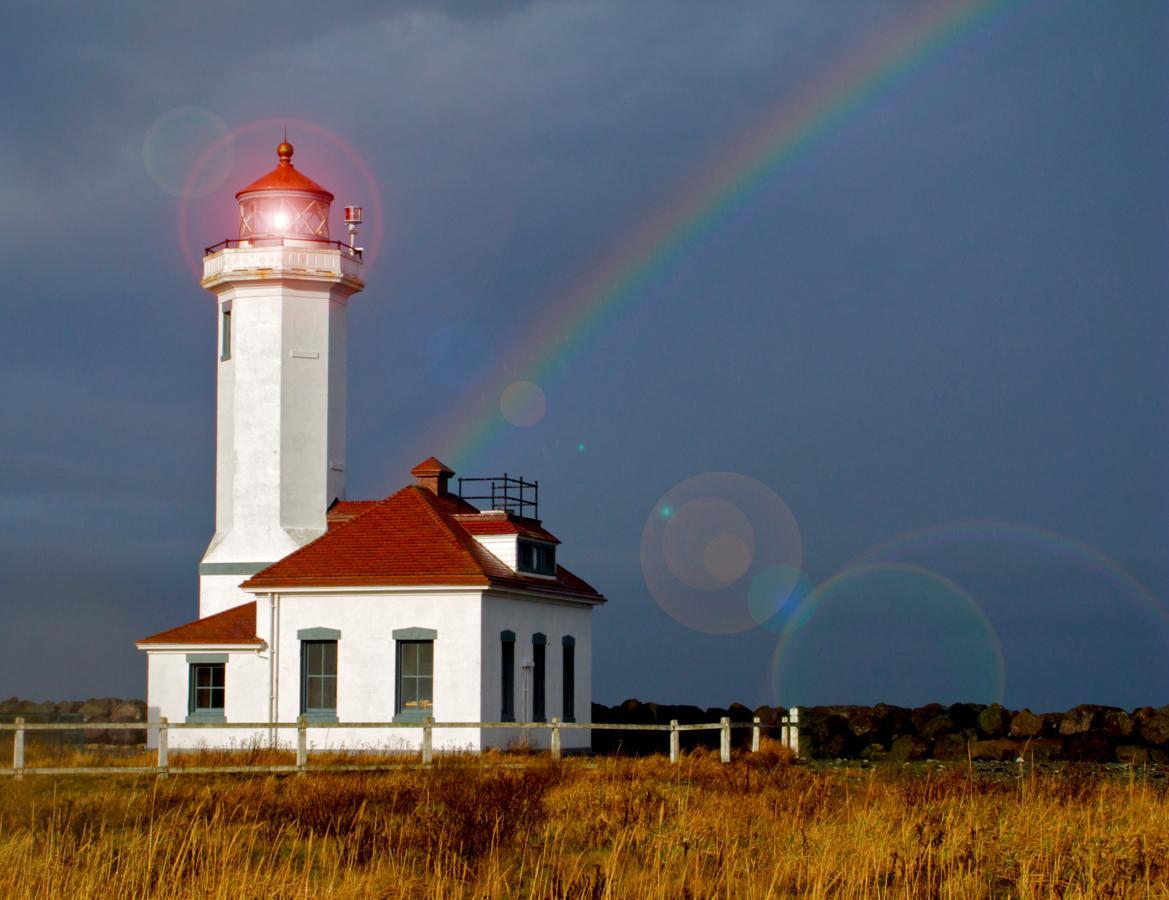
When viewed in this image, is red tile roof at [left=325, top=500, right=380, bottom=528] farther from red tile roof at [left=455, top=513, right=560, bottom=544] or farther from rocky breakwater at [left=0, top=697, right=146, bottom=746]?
rocky breakwater at [left=0, top=697, right=146, bottom=746]

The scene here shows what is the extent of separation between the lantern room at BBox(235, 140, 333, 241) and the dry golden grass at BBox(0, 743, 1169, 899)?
57.7 feet

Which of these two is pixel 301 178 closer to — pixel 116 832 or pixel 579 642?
pixel 579 642

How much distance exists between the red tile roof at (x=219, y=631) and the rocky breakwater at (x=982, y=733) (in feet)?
36.0

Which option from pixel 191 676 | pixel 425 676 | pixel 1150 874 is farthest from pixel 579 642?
pixel 1150 874

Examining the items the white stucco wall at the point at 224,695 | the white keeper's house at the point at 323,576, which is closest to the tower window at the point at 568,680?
the white keeper's house at the point at 323,576

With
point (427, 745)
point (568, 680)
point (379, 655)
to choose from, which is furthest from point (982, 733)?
point (427, 745)

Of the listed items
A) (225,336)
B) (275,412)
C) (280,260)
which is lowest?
(275,412)

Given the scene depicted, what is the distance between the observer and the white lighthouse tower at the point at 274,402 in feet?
109

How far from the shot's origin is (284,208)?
116 feet

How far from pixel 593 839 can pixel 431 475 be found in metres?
19.6

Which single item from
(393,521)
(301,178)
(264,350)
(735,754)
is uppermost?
(301,178)

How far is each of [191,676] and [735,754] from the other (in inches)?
419

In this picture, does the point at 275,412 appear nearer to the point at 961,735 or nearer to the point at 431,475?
the point at 431,475

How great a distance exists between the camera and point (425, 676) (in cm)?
2908
